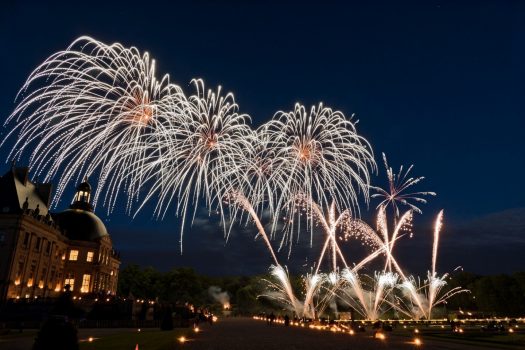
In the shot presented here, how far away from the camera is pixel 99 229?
3620 inches

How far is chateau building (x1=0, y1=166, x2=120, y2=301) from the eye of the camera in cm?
6209

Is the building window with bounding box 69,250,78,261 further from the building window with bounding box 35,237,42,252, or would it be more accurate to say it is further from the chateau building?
the building window with bounding box 35,237,42,252

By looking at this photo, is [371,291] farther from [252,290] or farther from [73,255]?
[73,255]

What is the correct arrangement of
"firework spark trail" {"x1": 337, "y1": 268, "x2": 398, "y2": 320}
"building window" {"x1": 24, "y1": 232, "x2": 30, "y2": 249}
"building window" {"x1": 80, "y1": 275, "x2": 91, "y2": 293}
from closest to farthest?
"firework spark trail" {"x1": 337, "y1": 268, "x2": 398, "y2": 320} → "building window" {"x1": 24, "y1": 232, "x2": 30, "y2": 249} → "building window" {"x1": 80, "y1": 275, "x2": 91, "y2": 293}

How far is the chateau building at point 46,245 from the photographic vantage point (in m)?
62.1

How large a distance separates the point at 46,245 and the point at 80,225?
1623 cm

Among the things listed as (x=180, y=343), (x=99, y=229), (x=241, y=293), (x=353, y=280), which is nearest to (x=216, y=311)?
(x=241, y=293)

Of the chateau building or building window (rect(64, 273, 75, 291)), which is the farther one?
building window (rect(64, 273, 75, 291))

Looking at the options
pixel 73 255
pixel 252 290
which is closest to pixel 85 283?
pixel 73 255

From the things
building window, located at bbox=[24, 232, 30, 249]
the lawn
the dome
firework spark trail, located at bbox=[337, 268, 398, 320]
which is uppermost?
the dome

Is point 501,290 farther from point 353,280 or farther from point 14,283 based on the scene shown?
point 14,283

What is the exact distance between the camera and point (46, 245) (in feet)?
242

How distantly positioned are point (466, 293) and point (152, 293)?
9642 cm

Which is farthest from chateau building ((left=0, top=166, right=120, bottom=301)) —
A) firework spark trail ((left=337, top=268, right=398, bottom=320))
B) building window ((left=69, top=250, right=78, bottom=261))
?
firework spark trail ((left=337, top=268, right=398, bottom=320))
